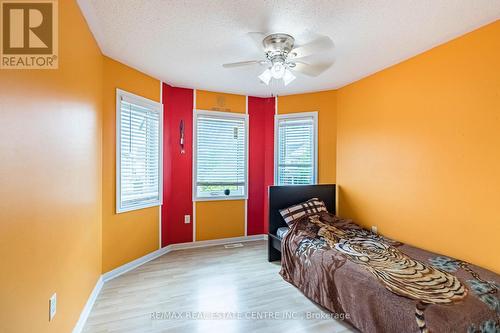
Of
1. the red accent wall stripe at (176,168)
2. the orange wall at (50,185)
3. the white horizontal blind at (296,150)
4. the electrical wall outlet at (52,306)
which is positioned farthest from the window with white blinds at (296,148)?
the electrical wall outlet at (52,306)

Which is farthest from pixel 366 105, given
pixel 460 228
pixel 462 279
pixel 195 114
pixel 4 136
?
pixel 4 136

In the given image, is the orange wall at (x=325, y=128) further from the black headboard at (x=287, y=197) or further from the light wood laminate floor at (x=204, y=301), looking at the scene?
the light wood laminate floor at (x=204, y=301)

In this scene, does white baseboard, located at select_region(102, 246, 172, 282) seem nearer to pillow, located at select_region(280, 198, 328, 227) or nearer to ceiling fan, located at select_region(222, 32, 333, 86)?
pillow, located at select_region(280, 198, 328, 227)

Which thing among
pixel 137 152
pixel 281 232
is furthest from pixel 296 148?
pixel 137 152

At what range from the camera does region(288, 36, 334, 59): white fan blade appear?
198 cm

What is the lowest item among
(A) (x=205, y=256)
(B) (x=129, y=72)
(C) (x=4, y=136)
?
(A) (x=205, y=256)

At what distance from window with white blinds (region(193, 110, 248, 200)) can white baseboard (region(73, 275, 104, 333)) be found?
1712 mm

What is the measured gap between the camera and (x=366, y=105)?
130 inches

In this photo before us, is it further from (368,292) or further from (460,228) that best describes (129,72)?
(460,228)

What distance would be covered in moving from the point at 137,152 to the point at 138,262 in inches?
56.8

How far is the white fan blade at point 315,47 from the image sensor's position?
78.0 inches

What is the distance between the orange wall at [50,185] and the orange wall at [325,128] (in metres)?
3.04

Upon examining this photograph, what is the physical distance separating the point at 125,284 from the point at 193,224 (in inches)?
54.0

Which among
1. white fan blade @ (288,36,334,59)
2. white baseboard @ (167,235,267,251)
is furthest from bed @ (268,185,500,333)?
white fan blade @ (288,36,334,59)
